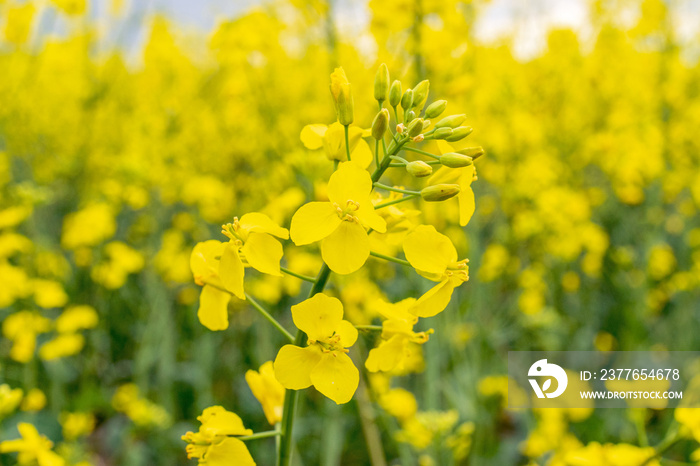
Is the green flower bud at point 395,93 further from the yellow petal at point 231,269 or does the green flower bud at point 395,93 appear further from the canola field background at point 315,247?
the canola field background at point 315,247

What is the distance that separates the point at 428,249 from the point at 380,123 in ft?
0.69

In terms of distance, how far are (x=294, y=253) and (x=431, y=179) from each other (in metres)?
1.82

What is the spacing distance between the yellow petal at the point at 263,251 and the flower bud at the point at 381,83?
0.34m

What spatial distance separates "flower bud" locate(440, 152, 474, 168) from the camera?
82 centimetres

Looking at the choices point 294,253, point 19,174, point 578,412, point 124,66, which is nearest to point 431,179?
point 294,253

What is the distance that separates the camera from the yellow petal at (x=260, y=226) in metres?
0.79

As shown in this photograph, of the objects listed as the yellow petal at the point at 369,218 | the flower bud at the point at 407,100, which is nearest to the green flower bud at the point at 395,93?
the flower bud at the point at 407,100

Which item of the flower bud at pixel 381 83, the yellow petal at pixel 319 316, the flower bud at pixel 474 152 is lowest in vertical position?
the yellow petal at pixel 319 316

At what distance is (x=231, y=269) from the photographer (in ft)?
2.60

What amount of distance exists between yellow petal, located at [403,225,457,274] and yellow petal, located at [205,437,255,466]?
1.34 ft

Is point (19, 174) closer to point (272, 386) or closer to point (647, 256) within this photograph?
point (272, 386)

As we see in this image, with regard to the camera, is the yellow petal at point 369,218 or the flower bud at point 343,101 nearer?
the yellow petal at point 369,218

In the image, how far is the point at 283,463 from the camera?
877 mm

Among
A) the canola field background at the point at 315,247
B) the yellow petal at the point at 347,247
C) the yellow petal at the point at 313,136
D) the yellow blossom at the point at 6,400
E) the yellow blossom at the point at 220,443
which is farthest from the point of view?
the canola field background at the point at 315,247
